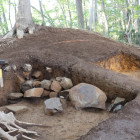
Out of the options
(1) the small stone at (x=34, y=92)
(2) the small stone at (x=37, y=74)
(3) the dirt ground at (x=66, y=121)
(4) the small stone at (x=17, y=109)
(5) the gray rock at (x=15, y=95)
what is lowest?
(3) the dirt ground at (x=66, y=121)

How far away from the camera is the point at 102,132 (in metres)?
2.15

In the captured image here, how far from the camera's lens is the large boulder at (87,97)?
337cm

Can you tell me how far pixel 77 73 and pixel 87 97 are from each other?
3.06ft

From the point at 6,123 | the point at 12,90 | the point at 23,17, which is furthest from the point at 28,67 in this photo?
the point at 23,17

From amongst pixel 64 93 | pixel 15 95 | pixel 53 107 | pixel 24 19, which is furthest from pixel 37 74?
pixel 24 19

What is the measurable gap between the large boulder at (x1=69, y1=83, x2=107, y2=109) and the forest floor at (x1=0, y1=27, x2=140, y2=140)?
0.15 m

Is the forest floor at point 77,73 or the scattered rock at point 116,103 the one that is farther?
the scattered rock at point 116,103

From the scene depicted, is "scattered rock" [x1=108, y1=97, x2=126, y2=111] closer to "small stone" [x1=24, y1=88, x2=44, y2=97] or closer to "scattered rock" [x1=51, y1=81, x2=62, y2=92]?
"scattered rock" [x1=51, y1=81, x2=62, y2=92]

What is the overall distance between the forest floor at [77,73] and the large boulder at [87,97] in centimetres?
15

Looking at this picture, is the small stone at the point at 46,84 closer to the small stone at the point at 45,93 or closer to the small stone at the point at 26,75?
the small stone at the point at 45,93

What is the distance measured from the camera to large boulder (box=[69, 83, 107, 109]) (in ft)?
11.1

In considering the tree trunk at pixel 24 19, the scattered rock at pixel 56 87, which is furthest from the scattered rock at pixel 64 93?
the tree trunk at pixel 24 19

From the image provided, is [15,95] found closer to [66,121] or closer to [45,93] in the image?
[45,93]

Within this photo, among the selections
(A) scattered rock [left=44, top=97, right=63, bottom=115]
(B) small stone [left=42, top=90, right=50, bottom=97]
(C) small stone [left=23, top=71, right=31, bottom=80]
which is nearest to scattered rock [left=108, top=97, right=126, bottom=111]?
(A) scattered rock [left=44, top=97, right=63, bottom=115]
